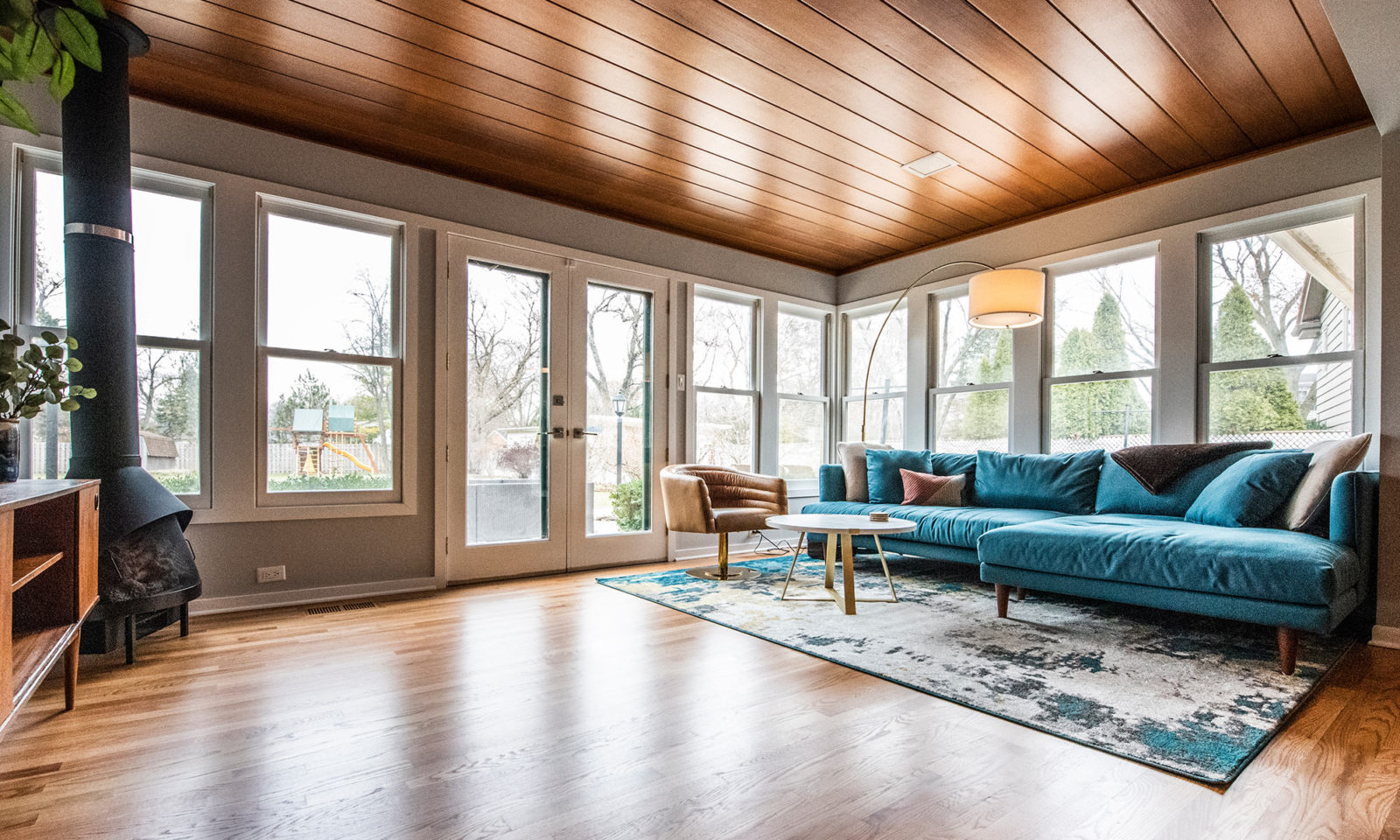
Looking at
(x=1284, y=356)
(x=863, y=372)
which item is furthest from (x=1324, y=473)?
(x=863, y=372)

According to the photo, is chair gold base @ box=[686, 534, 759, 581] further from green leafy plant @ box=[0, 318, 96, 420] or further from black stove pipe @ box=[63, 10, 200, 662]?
green leafy plant @ box=[0, 318, 96, 420]

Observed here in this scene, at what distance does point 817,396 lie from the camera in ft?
20.5

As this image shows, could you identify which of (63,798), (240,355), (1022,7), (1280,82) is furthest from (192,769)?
(1280,82)

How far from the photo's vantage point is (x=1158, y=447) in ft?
12.7

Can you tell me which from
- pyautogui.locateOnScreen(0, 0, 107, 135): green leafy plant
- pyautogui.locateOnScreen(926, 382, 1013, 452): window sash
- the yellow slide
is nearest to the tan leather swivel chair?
pyautogui.locateOnScreen(926, 382, 1013, 452): window sash

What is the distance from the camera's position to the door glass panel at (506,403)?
4.28m

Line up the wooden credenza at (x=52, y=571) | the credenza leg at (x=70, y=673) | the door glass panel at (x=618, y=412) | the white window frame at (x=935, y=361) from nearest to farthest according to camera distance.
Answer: the wooden credenza at (x=52, y=571), the credenza leg at (x=70, y=673), the door glass panel at (x=618, y=412), the white window frame at (x=935, y=361)

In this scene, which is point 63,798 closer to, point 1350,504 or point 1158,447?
point 1350,504

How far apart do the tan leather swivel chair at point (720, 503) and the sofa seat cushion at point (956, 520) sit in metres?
0.68

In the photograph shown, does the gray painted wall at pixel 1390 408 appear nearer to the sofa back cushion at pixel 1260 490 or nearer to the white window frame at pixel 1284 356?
the sofa back cushion at pixel 1260 490

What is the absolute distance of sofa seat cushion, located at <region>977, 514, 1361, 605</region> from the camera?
2.45 meters

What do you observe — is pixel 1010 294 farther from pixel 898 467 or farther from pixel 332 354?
pixel 332 354

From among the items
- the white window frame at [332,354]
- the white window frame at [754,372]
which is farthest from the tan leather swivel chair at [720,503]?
the white window frame at [332,354]

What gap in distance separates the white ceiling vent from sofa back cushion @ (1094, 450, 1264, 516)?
201 cm
